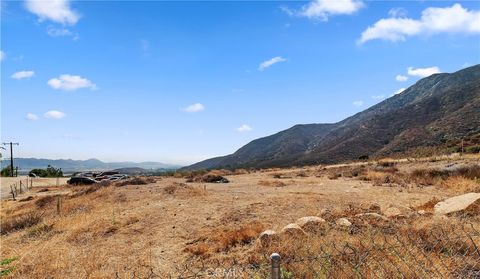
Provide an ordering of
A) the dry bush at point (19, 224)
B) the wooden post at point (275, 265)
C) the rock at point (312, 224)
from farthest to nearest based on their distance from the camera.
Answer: the dry bush at point (19, 224), the rock at point (312, 224), the wooden post at point (275, 265)

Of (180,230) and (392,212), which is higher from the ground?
(392,212)

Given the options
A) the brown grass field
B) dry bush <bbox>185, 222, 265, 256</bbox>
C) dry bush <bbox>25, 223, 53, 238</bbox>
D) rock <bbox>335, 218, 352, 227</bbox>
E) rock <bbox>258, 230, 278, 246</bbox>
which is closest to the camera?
the brown grass field

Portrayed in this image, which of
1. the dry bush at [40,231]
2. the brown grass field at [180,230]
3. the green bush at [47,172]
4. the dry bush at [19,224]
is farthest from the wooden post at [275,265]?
the green bush at [47,172]

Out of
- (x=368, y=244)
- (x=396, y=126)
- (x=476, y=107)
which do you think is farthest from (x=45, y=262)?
(x=396, y=126)

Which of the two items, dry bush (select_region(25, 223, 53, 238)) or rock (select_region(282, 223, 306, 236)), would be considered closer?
rock (select_region(282, 223, 306, 236))

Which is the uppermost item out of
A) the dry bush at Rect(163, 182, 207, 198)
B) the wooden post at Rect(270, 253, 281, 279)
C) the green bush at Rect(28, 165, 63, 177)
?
the green bush at Rect(28, 165, 63, 177)

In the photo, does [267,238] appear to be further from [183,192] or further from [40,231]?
[183,192]

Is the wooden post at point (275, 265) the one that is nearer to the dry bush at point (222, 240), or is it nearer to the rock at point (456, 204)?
the dry bush at point (222, 240)

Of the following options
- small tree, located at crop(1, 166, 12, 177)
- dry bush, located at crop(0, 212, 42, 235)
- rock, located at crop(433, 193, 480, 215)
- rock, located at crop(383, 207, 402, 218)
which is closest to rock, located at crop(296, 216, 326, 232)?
rock, located at crop(383, 207, 402, 218)

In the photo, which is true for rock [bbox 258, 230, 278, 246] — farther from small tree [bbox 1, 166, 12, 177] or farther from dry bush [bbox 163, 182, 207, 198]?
small tree [bbox 1, 166, 12, 177]

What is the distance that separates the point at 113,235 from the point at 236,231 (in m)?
4.14

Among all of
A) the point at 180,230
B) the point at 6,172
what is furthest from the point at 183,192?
the point at 6,172

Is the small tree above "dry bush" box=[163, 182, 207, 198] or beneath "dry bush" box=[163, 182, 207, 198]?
above

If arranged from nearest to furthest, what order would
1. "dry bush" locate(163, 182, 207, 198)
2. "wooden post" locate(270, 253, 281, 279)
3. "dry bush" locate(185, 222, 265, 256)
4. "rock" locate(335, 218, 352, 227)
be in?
"wooden post" locate(270, 253, 281, 279) → "dry bush" locate(185, 222, 265, 256) → "rock" locate(335, 218, 352, 227) → "dry bush" locate(163, 182, 207, 198)
